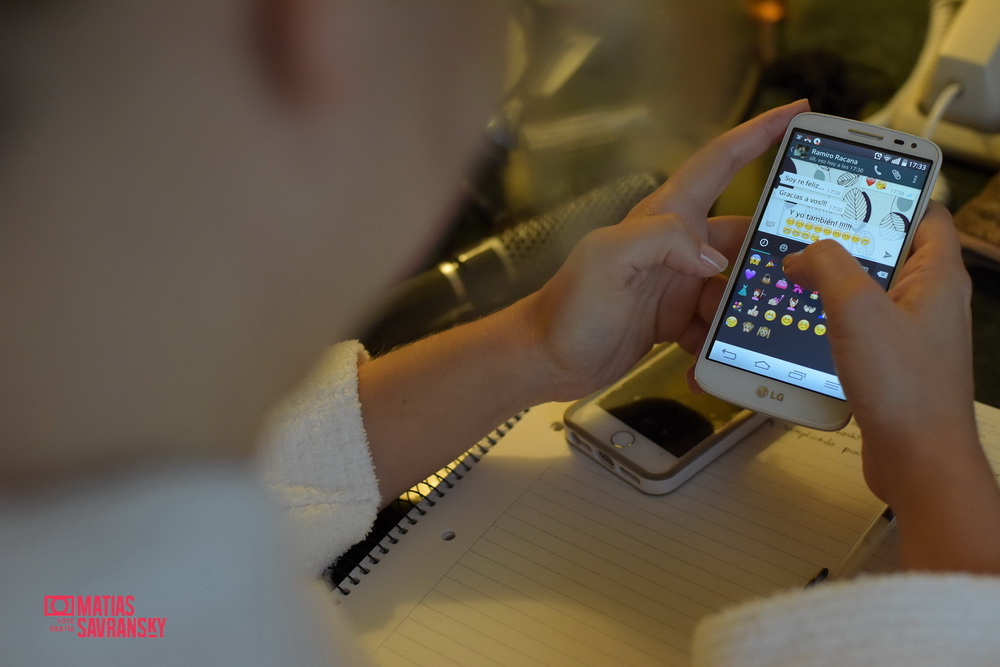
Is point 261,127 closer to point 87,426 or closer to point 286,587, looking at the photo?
point 87,426

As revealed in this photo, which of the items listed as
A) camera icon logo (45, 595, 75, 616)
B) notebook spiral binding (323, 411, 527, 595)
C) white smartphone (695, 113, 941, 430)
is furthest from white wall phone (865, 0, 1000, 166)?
camera icon logo (45, 595, 75, 616)

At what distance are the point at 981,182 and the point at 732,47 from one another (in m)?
0.30

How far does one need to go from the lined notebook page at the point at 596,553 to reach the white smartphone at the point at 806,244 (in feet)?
0.15

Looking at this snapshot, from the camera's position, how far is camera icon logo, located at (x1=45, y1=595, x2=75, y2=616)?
0.27 m

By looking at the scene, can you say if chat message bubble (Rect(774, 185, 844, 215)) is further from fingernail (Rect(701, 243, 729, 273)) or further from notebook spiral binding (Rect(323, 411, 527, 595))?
notebook spiral binding (Rect(323, 411, 527, 595))

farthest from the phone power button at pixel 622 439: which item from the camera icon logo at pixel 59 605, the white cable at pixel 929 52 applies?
the white cable at pixel 929 52

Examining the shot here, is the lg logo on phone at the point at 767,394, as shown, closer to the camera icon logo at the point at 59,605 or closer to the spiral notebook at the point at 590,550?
the spiral notebook at the point at 590,550

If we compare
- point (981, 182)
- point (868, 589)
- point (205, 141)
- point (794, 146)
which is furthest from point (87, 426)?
point (981, 182)

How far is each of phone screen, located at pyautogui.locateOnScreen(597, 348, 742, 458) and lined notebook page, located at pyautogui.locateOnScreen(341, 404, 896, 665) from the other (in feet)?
0.08

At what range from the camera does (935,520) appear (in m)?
0.34

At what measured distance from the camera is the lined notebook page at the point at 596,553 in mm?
409

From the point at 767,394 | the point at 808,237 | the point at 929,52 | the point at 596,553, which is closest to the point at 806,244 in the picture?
the point at 808,237

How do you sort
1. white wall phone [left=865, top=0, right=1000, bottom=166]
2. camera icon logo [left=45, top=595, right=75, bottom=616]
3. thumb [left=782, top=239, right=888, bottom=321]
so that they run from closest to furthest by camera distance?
1. camera icon logo [left=45, top=595, right=75, bottom=616]
2. thumb [left=782, top=239, right=888, bottom=321]
3. white wall phone [left=865, top=0, right=1000, bottom=166]

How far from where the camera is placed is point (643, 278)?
52 centimetres
